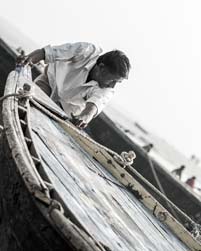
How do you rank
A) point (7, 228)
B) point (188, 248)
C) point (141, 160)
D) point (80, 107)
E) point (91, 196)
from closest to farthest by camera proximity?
point (7, 228), point (91, 196), point (188, 248), point (80, 107), point (141, 160)

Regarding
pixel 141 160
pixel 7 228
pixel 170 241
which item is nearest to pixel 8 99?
pixel 7 228

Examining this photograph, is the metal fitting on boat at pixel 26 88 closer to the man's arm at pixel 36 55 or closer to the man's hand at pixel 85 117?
the man's hand at pixel 85 117

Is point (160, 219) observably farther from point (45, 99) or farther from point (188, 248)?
point (45, 99)

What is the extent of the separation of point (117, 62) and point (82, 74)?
17.3 inches

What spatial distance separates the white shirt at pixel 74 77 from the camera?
4.87 meters

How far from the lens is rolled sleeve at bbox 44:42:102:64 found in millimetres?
4863

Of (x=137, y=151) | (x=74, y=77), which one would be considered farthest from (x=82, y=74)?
(x=137, y=151)

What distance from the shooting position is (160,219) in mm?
3896

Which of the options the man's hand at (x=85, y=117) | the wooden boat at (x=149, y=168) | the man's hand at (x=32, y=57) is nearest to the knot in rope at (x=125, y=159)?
the man's hand at (x=85, y=117)

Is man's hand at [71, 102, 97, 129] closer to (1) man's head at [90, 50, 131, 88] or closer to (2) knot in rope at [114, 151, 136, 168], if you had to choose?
(1) man's head at [90, 50, 131, 88]

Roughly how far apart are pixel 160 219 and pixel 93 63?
1.75 m

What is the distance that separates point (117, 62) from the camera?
15.4ft

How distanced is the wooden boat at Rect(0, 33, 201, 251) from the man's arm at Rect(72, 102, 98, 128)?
0.84 feet

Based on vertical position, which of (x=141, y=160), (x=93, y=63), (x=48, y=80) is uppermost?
(x=93, y=63)
